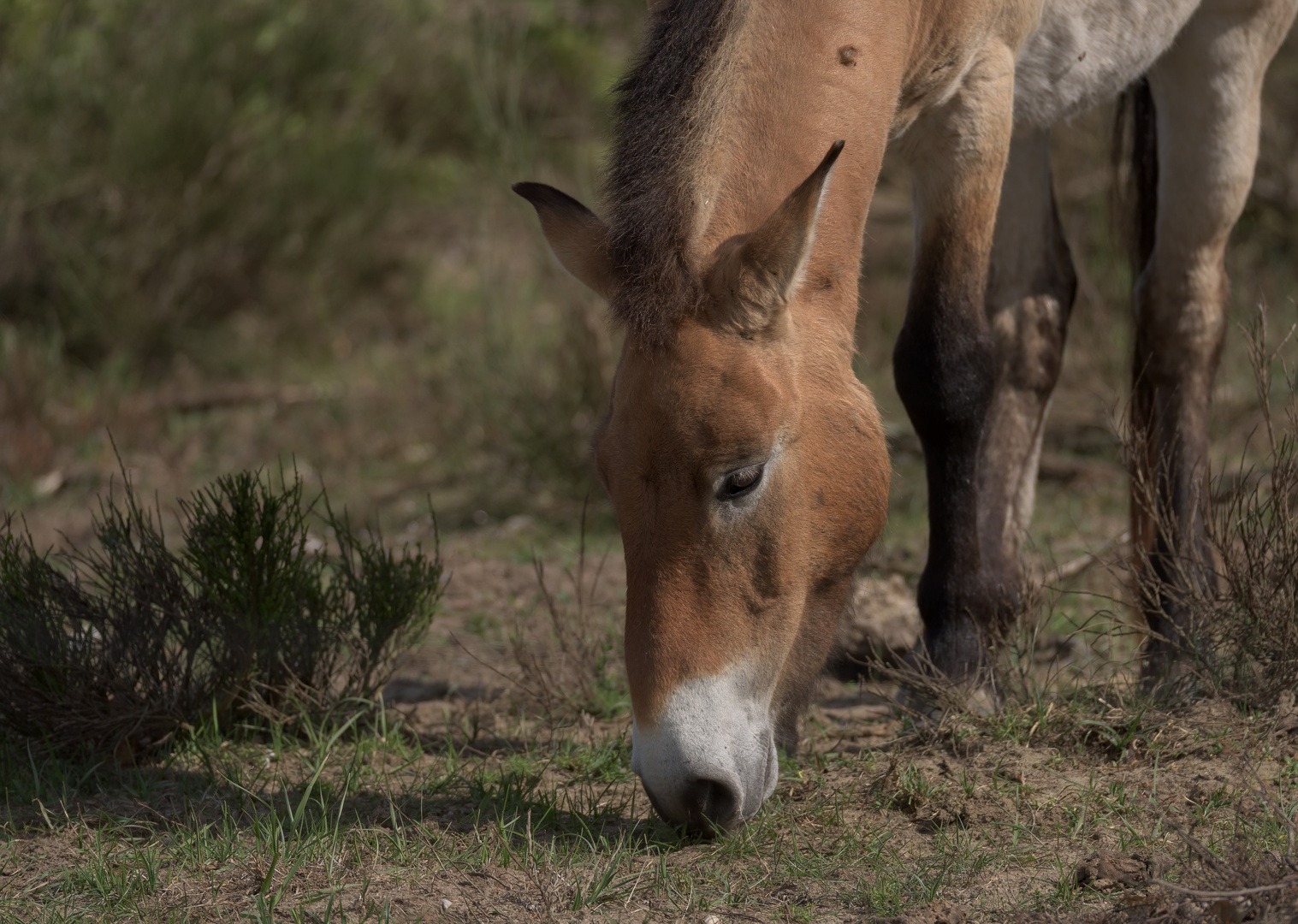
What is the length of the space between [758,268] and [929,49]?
1034mm

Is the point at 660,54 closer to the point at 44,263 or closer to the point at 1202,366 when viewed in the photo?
the point at 1202,366

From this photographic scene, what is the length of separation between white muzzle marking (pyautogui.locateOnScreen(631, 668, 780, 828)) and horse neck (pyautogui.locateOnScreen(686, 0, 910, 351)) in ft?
2.83

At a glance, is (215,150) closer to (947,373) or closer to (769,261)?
(947,373)

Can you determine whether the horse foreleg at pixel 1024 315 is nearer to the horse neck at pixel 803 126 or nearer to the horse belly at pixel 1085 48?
the horse belly at pixel 1085 48

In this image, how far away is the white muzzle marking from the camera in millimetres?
2350

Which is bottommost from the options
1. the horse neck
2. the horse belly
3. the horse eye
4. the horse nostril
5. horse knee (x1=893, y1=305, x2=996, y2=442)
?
the horse nostril

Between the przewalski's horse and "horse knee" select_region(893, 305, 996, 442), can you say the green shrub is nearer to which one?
the przewalski's horse

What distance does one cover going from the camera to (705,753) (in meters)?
2.35

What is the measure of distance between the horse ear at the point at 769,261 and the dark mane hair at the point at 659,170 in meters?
0.07

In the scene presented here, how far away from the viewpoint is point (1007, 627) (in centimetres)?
338

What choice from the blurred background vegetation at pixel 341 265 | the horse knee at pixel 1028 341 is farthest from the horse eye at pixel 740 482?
the blurred background vegetation at pixel 341 265

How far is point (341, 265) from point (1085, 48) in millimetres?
6184

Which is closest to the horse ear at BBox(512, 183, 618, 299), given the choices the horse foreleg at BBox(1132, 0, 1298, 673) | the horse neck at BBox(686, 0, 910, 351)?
the horse neck at BBox(686, 0, 910, 351)

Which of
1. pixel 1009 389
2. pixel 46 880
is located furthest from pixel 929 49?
pixel 46 880
